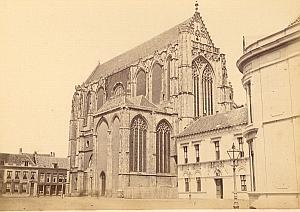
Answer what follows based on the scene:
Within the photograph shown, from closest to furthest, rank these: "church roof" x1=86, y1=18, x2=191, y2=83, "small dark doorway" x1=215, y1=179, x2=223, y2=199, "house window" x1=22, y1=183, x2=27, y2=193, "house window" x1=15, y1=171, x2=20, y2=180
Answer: "house window" x1=15, y1=171, x2=20, y2=180
"house window" x1=22, y1=183, x2=27, y2=193
"church roof" x1=86, y1=18, x2=191, y2=83
"small dark doorway" x1=215, y1=179, x2=223, y2=199

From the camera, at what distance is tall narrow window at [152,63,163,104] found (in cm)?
1180

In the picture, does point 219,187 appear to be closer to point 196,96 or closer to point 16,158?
point 196,96

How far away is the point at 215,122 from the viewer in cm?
981

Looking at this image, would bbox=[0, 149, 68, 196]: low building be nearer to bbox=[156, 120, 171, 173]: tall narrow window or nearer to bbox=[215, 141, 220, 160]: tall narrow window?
bbox=[215, 141, 220, 160]: tall narrow window

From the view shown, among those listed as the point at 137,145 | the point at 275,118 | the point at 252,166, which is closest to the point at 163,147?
the point at 137,145

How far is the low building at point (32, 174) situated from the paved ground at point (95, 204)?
0.48 ft

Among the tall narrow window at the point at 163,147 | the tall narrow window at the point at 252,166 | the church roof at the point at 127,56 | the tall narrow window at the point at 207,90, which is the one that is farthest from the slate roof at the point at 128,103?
the tall narrow window at the point at 252,166

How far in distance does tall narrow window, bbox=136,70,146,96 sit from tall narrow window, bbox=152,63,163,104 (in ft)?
1.00

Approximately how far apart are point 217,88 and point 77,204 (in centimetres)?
637

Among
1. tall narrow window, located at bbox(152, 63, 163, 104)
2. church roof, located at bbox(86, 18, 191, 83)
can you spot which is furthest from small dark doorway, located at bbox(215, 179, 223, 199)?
tall narrow window, located at bbox(152, 63, 163, 104)

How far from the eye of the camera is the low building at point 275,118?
6.02m

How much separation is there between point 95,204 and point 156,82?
6.75 m

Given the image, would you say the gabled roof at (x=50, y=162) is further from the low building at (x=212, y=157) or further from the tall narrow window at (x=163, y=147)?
the tall narrow window at (x=163, y=147)

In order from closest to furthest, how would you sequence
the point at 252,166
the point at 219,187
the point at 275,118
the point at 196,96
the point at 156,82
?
the point at 275,118 → the point at 252,166 → the point at 219,187 → the point at 196,96 → the point at 156,82
